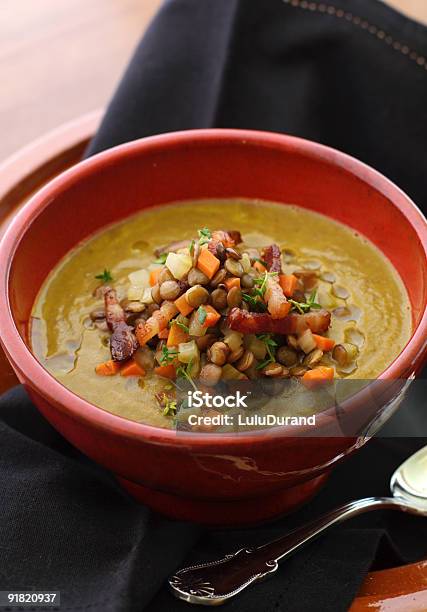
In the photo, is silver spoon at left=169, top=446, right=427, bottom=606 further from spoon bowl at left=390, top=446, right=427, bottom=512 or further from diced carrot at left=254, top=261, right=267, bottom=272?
diced carrot at left=254, top=261, right=267, bottom=272

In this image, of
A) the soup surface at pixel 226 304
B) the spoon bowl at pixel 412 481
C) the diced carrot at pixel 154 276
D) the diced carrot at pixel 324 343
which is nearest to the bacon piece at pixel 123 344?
the soup surface at pixel 226 304

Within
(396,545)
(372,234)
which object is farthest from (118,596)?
(372,234)

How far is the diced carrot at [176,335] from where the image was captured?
1448 mm

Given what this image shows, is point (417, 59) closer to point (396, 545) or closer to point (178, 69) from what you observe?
point (178, 69)

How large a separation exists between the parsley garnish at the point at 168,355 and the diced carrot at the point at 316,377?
22cm

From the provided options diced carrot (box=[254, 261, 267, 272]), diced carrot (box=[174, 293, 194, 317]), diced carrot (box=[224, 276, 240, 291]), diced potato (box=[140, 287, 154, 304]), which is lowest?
diced potato (box=[140, 287, 154, 304])

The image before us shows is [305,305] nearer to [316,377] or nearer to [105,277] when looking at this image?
[316,377]

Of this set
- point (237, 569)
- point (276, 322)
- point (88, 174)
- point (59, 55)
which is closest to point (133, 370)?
point (276, 322)

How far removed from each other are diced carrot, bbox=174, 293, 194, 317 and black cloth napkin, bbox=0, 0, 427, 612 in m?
0.34

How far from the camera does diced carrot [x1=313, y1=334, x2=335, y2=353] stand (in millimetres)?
1511

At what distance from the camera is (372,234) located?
1795mm

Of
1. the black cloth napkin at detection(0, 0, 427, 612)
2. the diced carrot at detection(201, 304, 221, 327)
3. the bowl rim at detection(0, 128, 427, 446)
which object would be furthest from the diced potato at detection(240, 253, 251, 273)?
the black cloth napkin at detection(0, 0, 427, 612)

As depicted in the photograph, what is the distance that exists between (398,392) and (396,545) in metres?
0.33

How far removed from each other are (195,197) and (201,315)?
56 centimetres
